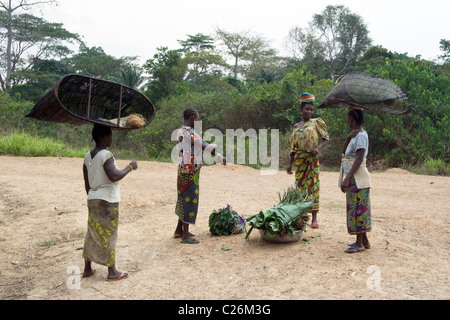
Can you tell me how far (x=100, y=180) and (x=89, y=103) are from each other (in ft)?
2.23

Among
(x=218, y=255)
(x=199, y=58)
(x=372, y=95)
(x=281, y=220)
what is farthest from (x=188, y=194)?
(x=199, y=58)

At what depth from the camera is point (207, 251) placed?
4.43 meters

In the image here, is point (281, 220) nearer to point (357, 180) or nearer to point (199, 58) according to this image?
point (357, 180)

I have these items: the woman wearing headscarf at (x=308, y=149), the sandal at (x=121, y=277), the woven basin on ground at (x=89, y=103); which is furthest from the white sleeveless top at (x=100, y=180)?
Answer: the woman wearing headscarf at (x=308, y=149)

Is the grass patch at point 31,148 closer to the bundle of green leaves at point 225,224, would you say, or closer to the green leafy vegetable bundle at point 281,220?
the bundle of green leaves at point 225,224

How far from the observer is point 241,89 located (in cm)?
2167

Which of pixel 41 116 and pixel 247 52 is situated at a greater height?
pixel 247 52

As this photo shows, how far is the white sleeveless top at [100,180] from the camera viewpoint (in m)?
3.65

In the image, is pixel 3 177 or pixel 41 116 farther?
pixel 3 177

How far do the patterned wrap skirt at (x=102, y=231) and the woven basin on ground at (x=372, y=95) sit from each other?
8.05 feet

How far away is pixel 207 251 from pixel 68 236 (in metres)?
2.10

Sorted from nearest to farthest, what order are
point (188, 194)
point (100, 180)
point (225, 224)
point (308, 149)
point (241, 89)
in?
point (100, 180) → point (188, 194) → point (225, 224) → point (308, 149) → point (241, 89)

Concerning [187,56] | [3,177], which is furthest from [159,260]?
[187,56]

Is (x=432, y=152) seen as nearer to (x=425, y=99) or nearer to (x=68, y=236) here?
(x=425, y=99)
